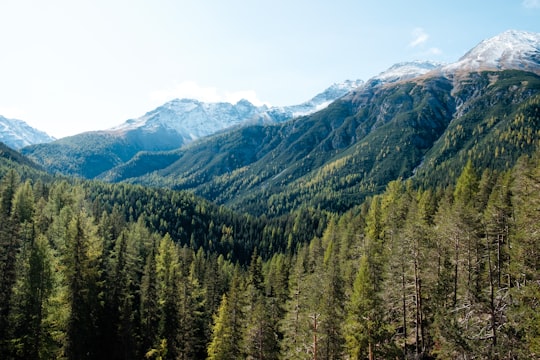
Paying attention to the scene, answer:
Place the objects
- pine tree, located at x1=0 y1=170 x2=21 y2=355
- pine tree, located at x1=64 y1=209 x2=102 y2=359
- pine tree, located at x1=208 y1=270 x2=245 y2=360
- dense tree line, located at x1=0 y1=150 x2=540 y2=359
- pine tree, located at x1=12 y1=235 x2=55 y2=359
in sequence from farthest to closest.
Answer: pine tree, located at x1=208 y1=270 x2=245 y2=360
pine tree, located at x1=64 y1=209 x2=102 y2=359
pine tree, located at x1=12 y1=235 x2=55 y2=359
pine tree, located at x1=0 y1=170 x2=21 y2=355
dense tree line, located at x1=0 y1=150 x2=540 y2=359

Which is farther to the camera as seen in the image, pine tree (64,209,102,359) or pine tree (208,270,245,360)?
pine tree (208,270,245,360)

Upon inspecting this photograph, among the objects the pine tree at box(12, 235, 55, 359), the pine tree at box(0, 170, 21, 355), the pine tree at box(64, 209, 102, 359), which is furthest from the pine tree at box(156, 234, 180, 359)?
the pine tree at box(0, 170, 21, 355)

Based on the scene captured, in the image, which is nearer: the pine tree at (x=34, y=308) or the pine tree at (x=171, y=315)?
the pine tree at (x=34, y=308)

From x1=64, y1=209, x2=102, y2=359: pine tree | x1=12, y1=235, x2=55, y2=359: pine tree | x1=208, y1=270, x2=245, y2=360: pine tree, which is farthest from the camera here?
x1=208, y1=270, x2=245, y2=360: pine tree

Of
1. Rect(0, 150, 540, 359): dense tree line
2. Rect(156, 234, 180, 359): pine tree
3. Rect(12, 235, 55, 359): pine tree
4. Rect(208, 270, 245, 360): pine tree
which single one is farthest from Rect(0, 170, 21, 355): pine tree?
Rect(208, 270, 245, 360): pine tree

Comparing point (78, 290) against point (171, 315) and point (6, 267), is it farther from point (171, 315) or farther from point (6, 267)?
point (171, 315)

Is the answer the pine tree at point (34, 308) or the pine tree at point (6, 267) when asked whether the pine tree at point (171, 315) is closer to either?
the pine tree at point (34, 308)

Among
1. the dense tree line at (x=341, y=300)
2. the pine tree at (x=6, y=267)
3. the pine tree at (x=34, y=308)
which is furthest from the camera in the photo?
the pine tree at (x=34, y=308)

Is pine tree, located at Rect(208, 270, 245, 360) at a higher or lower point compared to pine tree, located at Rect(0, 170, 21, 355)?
lower

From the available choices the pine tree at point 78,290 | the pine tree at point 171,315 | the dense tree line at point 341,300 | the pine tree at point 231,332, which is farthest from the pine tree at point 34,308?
the pine tree at point 231,332

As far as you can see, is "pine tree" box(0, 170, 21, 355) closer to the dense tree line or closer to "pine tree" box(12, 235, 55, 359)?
the dense tree line

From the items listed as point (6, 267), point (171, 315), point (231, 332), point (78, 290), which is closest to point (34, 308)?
point (78, 290)

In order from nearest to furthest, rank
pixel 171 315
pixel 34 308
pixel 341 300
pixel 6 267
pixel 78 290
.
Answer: pixel 34 308
pixel 341 300
pixel 6 267
pixel 78 290
pixel 171 315

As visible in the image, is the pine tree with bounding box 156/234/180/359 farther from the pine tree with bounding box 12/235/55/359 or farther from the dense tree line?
Result: the pine tree with bounding box 12/235/55/359
